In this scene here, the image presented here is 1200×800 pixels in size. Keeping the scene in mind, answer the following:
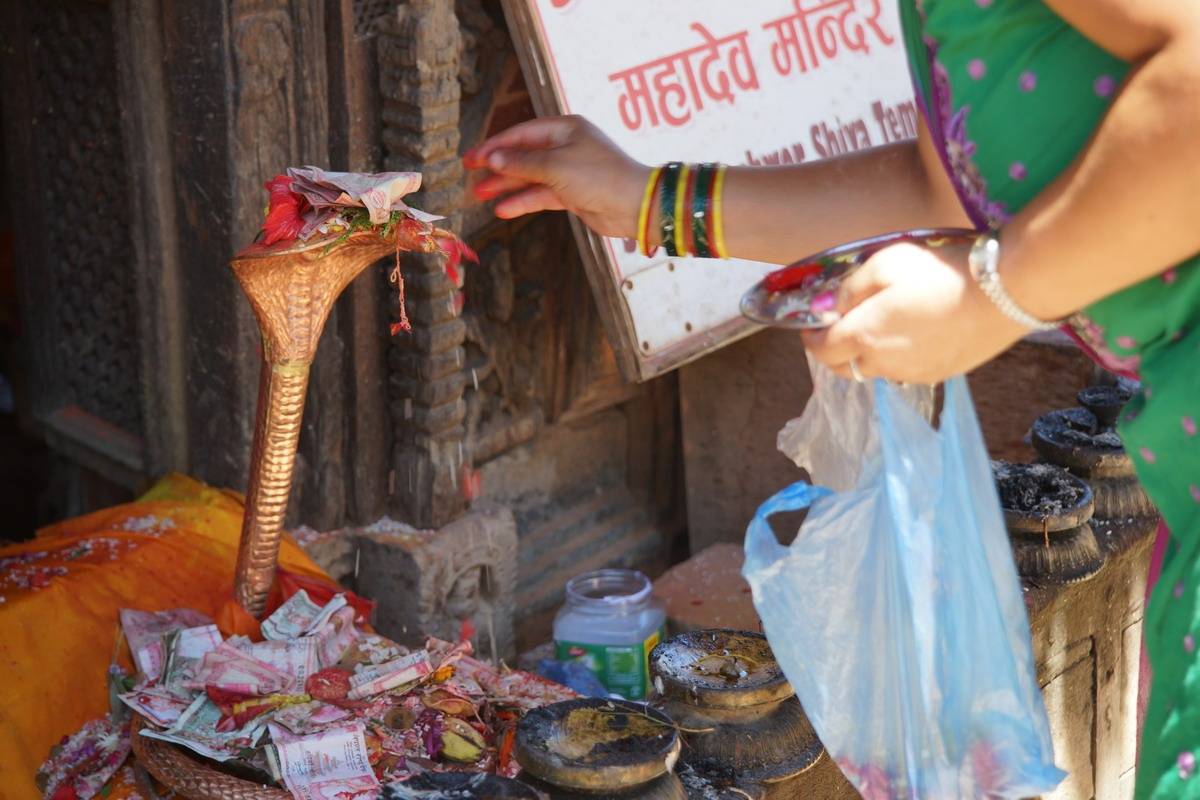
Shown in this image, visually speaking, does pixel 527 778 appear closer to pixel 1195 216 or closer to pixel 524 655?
pixel 1195 216

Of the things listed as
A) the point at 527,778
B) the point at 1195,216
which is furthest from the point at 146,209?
the point at 1195,216

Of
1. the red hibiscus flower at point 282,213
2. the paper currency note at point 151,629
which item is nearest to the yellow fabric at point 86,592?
the paper currency note at point 151,629

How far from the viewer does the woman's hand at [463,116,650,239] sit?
1906 mm

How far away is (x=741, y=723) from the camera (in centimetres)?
216

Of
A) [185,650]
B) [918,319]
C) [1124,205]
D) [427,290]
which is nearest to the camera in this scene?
[1124,205]

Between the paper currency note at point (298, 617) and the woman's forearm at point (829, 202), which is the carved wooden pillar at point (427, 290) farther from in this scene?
the woman's forearm at point (829, 202)

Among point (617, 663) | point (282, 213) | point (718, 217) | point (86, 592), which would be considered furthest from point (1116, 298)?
point (617, 663)

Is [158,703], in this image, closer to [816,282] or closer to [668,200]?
[668,200]

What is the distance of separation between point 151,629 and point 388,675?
0.45 meters

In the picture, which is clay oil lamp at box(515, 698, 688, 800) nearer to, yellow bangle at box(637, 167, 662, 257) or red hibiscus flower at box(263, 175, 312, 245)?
yellow bangle at box(637, 167, 662, 257)

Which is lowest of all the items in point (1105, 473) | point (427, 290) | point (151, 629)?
point (1105, 473)

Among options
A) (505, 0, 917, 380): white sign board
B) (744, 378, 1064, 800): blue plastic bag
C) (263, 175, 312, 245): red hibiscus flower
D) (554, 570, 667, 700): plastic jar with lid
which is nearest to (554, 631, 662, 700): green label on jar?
(554, 570, 667, 700): plastic jar with lid

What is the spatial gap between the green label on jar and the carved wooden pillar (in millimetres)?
442

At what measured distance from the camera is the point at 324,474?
3.25 metres
